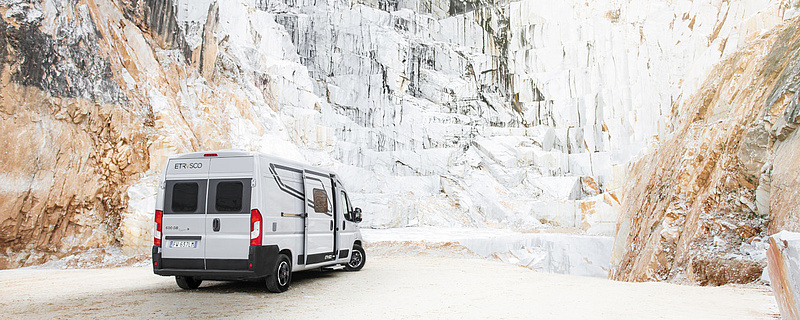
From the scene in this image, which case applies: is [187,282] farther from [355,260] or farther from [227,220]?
[355,260]

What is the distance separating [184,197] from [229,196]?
773 mm

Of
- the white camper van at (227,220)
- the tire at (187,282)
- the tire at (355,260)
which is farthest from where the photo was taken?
the tire at (355,260)

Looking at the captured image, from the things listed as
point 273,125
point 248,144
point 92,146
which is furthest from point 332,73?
point 92,146

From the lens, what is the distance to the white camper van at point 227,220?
733cm

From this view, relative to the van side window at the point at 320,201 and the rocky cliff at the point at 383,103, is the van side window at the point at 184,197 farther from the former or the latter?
the rocky cliff at the point at 383,103

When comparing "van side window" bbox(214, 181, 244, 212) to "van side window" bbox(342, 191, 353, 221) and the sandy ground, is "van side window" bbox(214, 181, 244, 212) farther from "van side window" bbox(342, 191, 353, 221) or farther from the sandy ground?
"van side window" bbox(342, 191, 353, 221)

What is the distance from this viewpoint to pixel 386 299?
7.04 meters

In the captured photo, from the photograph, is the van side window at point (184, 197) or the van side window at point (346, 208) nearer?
the van side window at point (184, 197)

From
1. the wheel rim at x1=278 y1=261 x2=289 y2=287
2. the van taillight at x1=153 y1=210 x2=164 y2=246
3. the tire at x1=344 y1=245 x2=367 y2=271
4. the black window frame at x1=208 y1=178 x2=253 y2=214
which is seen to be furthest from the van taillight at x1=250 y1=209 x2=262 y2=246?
the tire at x1=344 y1=245 x2=367 y2=271

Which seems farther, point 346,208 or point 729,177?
point 346,208

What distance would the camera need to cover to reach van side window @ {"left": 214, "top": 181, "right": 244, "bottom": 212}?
746 cm

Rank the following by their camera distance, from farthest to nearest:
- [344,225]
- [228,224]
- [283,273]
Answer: [344,225] → [283,273] → [228,224]

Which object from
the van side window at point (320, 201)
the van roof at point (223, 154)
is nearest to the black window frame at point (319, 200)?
the van side window at point (320, 201)

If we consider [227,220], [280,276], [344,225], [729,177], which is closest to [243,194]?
[227,220]
